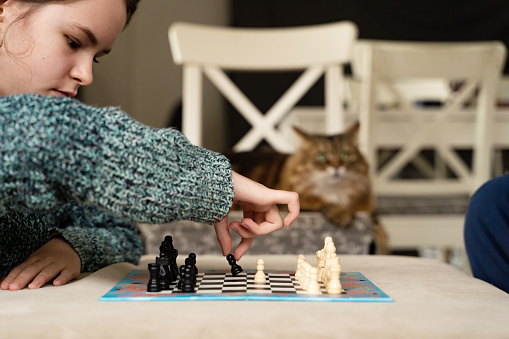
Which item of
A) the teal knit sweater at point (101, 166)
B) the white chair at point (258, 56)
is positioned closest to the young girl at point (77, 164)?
the teal knit sweater at point (101, 166)

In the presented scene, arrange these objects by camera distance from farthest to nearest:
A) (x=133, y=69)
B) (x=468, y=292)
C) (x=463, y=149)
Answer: (x=463, y=149) < (x=133, y=69) < (x=468, y=292)

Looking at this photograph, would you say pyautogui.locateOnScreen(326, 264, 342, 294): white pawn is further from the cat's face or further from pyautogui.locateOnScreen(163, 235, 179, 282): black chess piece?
the cat's face

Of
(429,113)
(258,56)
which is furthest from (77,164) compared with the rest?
(429,113)

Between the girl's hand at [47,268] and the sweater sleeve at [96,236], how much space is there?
0.03 m

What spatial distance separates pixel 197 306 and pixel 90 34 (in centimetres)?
49

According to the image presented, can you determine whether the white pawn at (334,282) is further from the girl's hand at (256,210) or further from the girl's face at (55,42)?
the girl's face at (55,42)

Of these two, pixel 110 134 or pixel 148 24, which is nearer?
pixel 110 134

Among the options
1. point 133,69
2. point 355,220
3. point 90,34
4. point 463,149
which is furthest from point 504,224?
point 463,149

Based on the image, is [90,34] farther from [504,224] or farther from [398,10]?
[398,10]

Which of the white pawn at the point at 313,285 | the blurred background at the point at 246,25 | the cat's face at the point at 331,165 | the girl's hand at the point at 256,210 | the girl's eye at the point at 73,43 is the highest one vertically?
the blurred background at the point at 246,25

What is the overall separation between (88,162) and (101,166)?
2cm

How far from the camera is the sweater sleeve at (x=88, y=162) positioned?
0.67 metres

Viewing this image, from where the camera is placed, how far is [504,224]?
101cm

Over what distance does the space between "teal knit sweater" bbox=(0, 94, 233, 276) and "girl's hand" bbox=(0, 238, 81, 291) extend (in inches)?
5.5
